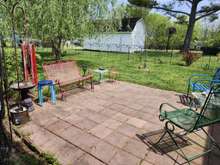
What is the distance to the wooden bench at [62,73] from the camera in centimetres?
485

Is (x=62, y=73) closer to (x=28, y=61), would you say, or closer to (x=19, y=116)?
(x=28, y=61)

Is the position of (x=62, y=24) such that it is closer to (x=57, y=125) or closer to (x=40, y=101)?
(x=40, y=101)

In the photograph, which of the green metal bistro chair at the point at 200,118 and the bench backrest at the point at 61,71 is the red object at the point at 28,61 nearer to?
the bench backrest at the point at 61,71

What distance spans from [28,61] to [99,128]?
2.90m

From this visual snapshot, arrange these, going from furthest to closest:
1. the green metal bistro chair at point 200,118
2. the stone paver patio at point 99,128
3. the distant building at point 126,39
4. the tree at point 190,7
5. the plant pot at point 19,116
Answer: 1. the distant building at point 126,39
2. the tree at point 190,7
3. the plant pot at point 19,116
4. the stone paver patio at point 99,128
5. the green metal bistro chair at point 200,118

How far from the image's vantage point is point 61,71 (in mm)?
5250

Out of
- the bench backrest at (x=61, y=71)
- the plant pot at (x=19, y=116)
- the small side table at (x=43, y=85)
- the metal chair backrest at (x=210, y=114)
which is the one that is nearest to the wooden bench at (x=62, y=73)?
the bench backrest at (x=61, y=71)

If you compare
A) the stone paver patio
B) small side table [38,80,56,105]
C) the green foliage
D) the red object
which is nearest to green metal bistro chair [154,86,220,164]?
the stone paver patio

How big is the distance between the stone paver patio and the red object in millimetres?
1046

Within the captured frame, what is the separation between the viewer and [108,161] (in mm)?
2555

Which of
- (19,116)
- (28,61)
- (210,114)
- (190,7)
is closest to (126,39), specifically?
(190,7)

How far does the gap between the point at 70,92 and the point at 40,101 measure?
1190mm

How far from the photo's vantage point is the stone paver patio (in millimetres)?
2641

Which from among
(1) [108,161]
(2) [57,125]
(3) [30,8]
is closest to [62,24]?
(3) [30,8]
